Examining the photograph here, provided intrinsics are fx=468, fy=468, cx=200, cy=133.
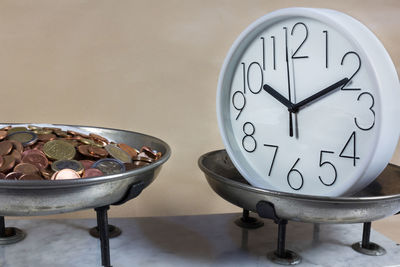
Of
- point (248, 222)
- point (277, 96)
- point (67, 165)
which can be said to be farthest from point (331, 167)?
point (67, 165)

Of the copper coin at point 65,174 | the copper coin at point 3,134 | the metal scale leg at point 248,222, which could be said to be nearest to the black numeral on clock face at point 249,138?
the metal scale leg at point 248,222

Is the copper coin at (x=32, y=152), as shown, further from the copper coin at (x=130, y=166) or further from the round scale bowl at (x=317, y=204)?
the round scale bowl at (x=317, y=204)

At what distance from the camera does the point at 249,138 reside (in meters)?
0.85

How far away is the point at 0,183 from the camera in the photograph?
0.60 m

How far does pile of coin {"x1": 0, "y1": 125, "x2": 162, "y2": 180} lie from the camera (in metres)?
0.71

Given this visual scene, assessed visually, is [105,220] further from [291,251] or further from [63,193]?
[291,251]

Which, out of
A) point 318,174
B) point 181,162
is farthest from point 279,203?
point 181,162

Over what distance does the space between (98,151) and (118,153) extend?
0.12 feet

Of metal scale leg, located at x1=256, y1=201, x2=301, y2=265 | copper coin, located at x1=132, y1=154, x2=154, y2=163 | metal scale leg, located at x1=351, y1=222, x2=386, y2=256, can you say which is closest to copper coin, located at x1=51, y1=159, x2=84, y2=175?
copper coin, located at x1=132, y1=154, x2=154, y2=163

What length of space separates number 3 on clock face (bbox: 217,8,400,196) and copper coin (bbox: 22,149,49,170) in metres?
0.32

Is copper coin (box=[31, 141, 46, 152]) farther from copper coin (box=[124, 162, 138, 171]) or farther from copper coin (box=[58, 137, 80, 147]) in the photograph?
copper coin (box=[124, 162, 138, 171])

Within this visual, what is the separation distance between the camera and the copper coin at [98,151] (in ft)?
2.59

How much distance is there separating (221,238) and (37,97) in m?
0.65

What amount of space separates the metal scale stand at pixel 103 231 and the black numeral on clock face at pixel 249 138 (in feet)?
0.71
